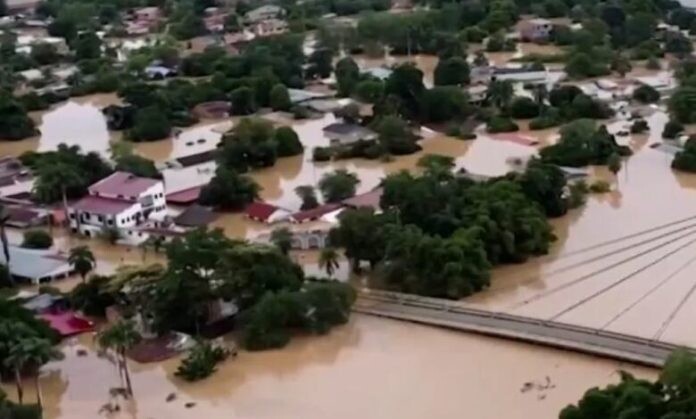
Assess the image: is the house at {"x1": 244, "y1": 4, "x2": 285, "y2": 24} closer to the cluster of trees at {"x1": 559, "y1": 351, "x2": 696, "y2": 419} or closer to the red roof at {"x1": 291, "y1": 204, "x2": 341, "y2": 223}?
the red roof at {"x1": 291, "y1": 204, "x2": 341, "y2": 223}

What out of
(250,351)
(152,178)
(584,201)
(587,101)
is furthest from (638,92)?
(250,351)

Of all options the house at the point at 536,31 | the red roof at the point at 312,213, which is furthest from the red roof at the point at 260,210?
the house at the point at 536,31

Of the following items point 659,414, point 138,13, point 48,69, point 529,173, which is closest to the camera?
point 659,414

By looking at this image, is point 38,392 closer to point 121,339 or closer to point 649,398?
point 121,339

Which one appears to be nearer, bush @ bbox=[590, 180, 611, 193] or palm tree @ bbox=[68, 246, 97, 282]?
palm tree @ bbox=[68, 246, 97, 282]

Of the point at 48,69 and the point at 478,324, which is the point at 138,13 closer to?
the point at 48,69

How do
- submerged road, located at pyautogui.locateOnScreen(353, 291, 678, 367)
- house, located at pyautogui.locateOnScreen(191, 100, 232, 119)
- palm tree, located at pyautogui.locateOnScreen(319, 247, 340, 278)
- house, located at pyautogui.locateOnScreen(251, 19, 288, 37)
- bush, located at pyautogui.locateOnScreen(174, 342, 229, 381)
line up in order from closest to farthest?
submerged road, located at pyautogui.locateOnScreen(353, 291, 678, 367) < bush, located at pyautogui.locateOnScreen(174, 342, 229, 381) < palm tree, located at pyautogui.locateOnScreen(319, 247, 340, 278) < house, located at pyautogui.locateOnScreen(191, 100, 232, 119) < house, located at pyautogui.locateOnScreen(251, 19, 288, 37)

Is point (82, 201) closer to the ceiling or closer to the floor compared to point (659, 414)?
closer to the floor

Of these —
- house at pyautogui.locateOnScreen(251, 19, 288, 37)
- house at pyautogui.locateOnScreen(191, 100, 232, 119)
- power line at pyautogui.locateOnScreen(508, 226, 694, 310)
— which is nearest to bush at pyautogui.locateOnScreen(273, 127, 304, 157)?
house at pyautogui.locateOnScreen(191, 100, 232, 119)
